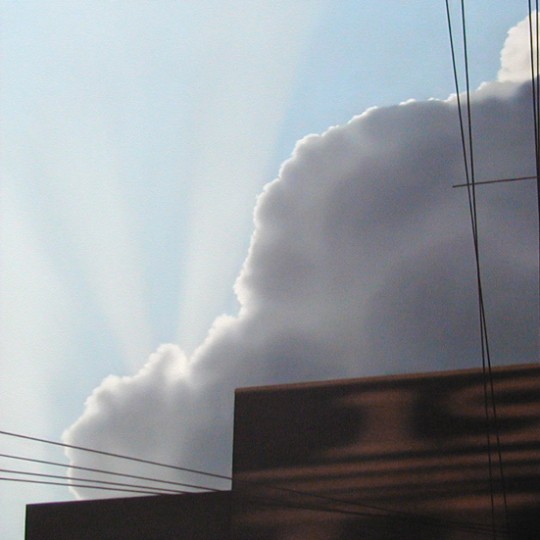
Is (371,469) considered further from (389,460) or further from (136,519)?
(136,519)

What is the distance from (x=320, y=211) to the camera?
37.8 ft

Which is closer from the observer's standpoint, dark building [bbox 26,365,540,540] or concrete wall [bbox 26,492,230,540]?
dark building [bbox 26,365,540,540]

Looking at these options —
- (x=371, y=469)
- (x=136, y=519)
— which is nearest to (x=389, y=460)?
(x=371, y=469)

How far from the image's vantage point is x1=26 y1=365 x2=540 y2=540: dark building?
24.5ft

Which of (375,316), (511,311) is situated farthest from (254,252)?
(511,311)

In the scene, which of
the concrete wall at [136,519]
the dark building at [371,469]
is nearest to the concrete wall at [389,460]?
the dark building at [371,469]

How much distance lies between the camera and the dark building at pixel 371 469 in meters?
7.45

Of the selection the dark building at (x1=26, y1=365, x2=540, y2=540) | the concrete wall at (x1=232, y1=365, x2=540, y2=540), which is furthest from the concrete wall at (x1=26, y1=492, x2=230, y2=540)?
the concrete wall at (x1=232, y1=365, x2=540, y2=540)

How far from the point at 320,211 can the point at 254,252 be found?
1.04 meters

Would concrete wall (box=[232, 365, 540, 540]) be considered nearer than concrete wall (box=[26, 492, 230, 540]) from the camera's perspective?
Yes

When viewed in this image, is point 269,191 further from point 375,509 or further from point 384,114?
point 375,509

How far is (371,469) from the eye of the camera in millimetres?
7820

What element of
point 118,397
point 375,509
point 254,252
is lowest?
point 375,509

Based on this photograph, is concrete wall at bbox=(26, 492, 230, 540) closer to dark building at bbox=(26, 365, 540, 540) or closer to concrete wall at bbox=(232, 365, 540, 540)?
dark building at bbox=(26, 365, 540, 540)
